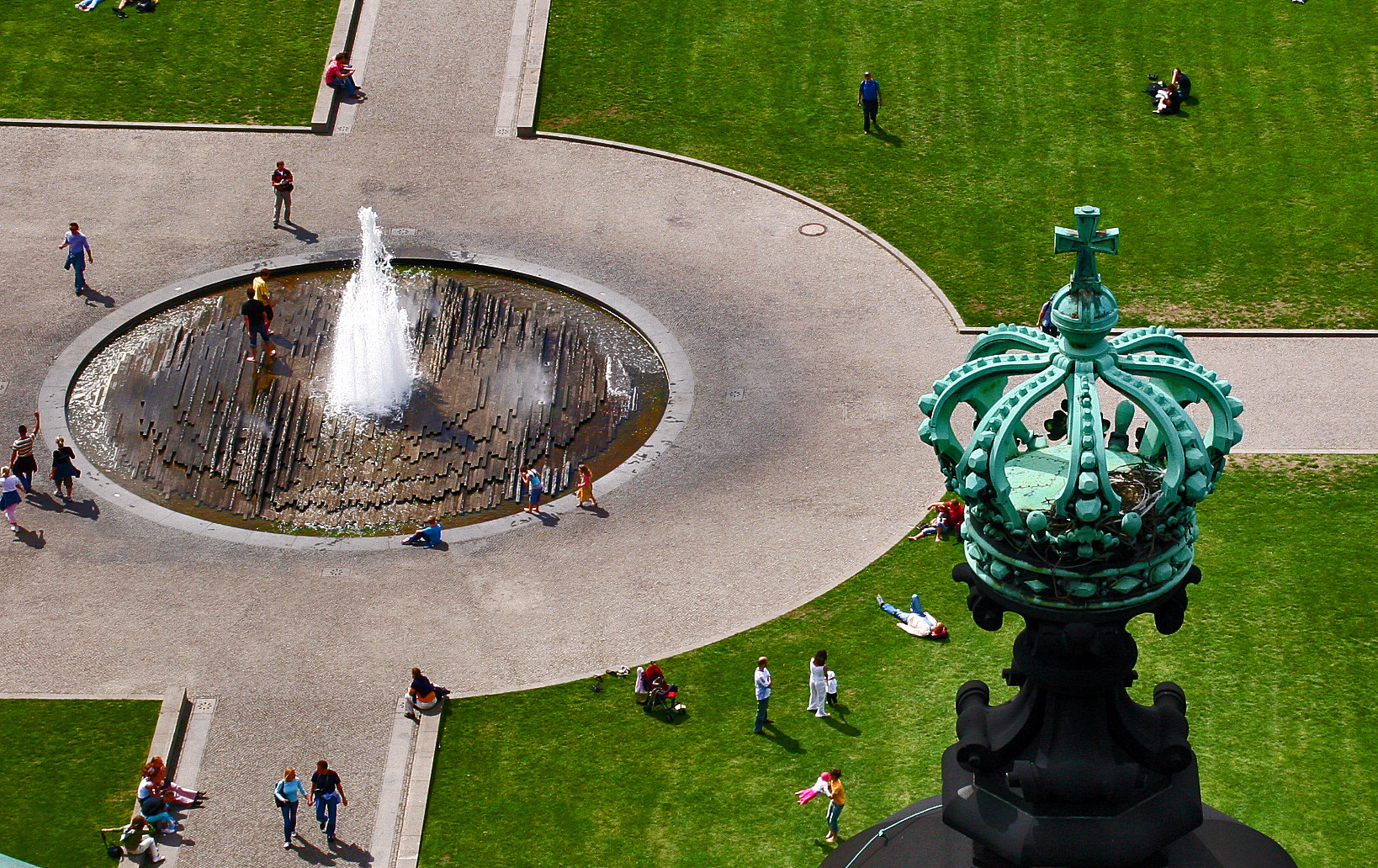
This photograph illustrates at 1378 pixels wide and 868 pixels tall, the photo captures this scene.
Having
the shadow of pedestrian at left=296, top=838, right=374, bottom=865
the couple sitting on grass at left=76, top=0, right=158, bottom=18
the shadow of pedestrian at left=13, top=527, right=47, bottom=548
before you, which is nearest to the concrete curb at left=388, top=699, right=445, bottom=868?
the shadow of pedestrian at left=296, top=838, right=374, bottom=865

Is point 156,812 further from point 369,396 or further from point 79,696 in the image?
point 369,396

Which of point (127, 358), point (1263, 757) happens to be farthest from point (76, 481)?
point (1263, 757)

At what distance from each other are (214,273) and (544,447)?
431 inches

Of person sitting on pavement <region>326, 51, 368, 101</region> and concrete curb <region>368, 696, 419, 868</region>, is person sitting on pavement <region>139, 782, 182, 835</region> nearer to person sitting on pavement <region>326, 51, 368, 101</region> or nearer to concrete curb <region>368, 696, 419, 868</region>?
concrete curb <region>368, 696, 419, 868</region>

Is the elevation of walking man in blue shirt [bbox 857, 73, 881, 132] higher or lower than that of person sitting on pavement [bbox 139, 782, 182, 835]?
higher

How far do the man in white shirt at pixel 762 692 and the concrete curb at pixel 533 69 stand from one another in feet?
75.8

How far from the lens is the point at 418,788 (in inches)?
1154

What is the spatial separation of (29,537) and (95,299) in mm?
9320

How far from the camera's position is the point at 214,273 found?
4403 centimetres

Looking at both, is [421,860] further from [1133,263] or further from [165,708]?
[1133,263]

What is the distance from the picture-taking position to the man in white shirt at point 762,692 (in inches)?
1185

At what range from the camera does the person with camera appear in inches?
1773

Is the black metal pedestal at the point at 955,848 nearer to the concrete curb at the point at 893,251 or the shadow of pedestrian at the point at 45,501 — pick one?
the concrete curb at the point at 893,251

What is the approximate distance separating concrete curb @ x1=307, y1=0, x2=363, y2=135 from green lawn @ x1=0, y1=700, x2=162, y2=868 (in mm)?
22364
